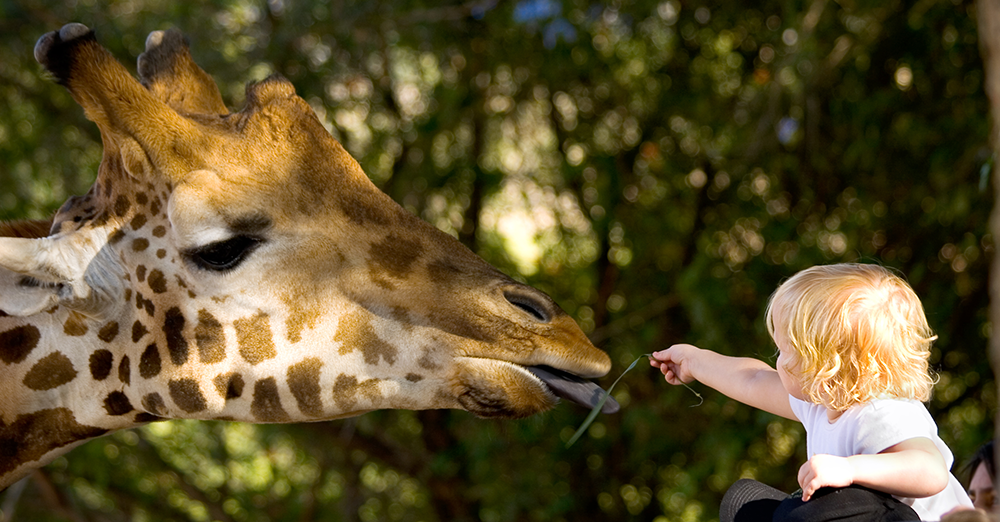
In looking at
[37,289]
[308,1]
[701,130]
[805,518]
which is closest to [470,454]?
[701,130]

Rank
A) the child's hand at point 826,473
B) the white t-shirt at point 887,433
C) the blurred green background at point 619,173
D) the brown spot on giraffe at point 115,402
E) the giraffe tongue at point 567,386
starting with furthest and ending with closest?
the blurred green background at point 619,173, the brown spot on giraffe at point 115,402, the giraffe tongue at point 567,386, the white t-shirt at point 887,433, the child's hand at point 826,473

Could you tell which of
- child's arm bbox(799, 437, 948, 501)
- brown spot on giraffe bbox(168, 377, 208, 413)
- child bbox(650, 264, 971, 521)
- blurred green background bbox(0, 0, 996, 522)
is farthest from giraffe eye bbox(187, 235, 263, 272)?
blurred green background bbox(0, 0, 996, 522)

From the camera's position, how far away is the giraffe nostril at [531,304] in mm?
1758

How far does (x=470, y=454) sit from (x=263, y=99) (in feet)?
10.1

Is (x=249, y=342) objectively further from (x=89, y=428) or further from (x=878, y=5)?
(x=878, y=5)

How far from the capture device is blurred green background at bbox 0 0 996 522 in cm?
371

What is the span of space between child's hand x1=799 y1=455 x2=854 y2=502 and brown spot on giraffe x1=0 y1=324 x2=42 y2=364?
1.52 meters

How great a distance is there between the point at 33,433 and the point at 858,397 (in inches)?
62.5

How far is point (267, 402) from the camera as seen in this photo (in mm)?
1759

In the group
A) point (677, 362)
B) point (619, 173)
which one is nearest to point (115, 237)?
point (677, 362)

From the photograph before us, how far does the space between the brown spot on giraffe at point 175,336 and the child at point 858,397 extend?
1065 millimetres

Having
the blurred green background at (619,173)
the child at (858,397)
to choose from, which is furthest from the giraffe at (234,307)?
the blurred green background at (619,173)

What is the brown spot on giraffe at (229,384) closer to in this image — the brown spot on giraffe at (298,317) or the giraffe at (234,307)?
the giraffe at (234,307)

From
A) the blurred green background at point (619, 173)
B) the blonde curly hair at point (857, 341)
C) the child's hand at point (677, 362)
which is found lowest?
the blurred green background at point (619, 173)
